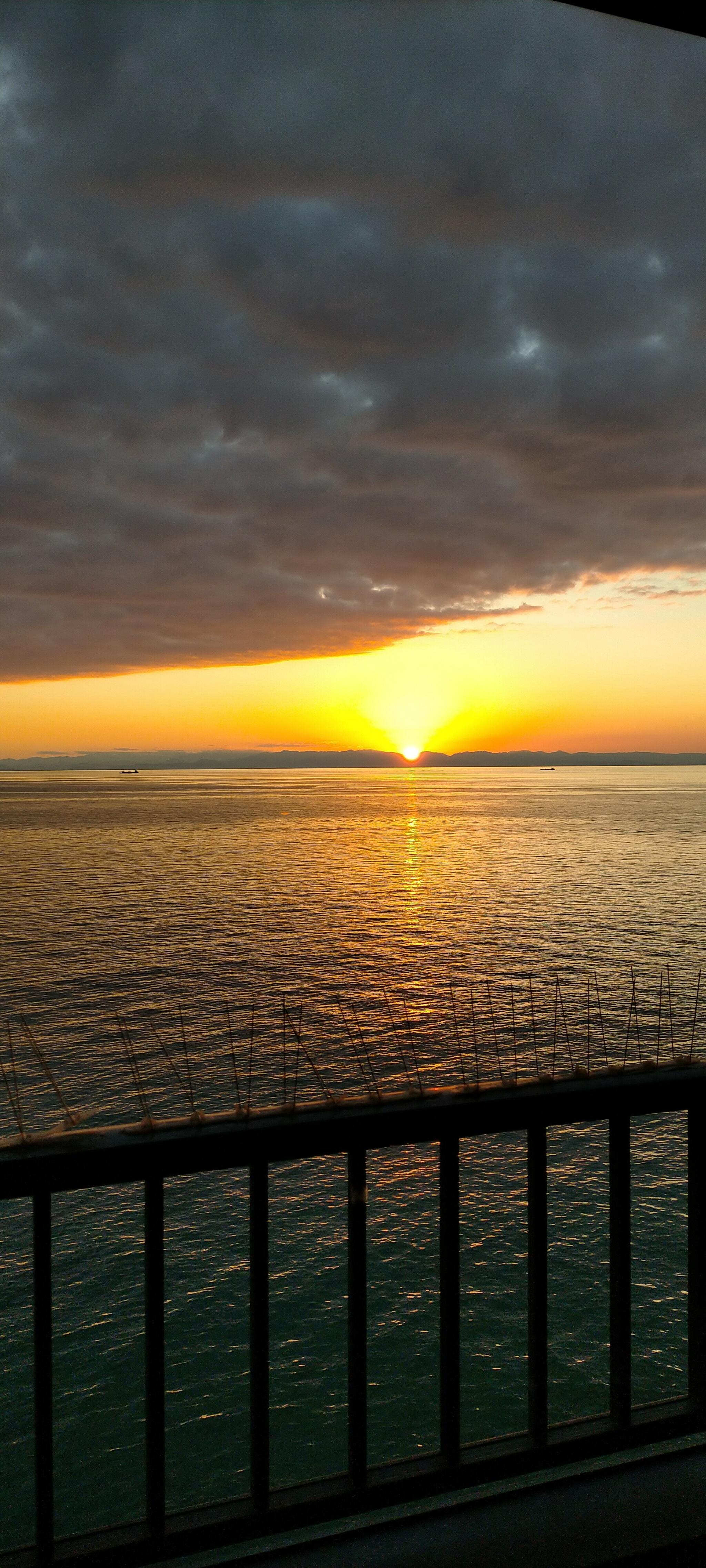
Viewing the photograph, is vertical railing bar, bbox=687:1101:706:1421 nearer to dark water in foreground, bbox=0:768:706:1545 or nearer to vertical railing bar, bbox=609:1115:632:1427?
vertical railing bar, bbox=609:1115:632:1427

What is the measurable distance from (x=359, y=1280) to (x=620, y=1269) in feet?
2.51

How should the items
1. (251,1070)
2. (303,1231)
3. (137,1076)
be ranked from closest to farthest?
(137,1076)
(251,1070)
(303,1231)

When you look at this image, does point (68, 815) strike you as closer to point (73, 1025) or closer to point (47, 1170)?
point (73, 1025)

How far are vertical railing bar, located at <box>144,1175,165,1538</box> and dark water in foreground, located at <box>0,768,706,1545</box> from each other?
20.6 m

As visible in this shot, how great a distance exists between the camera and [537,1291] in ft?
7.70

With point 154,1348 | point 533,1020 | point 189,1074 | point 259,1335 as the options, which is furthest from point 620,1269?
point 533,1020

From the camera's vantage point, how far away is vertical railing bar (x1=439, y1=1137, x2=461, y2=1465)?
87.7 inches

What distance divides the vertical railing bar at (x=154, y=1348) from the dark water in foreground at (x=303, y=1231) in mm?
20573

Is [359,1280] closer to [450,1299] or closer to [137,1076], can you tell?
[450,1299]

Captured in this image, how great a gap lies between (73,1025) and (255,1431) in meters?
42.1

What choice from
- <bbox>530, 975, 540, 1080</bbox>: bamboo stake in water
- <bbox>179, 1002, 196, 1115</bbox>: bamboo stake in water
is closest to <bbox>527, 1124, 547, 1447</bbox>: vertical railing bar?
<bbox>179, 1002, 196, 1115</bbox>: bamboo stake in water

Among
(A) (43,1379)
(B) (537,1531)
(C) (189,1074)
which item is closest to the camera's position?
(A) (43,1379)

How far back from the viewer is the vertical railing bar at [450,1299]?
2.23 meters

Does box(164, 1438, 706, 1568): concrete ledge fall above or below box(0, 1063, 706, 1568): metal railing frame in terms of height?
below
